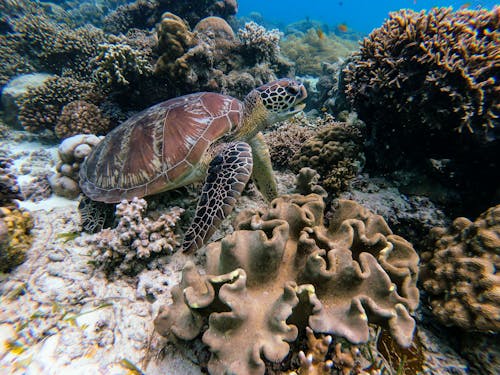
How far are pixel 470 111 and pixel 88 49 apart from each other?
894 centimetres

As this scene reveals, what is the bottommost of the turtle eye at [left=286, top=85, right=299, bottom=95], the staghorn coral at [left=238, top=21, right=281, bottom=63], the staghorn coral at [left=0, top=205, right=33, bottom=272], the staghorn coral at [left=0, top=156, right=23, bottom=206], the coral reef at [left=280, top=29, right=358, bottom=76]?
the staghorn coral at [left=0, top=205, right=33, bottom=272]

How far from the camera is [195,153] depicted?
2.95 meters

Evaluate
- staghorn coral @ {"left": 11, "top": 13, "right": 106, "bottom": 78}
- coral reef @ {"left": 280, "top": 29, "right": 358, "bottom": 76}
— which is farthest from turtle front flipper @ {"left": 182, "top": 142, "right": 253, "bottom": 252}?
coral reef @ {"left": 280, "top": 29, "right": 358, "bottom": 76}

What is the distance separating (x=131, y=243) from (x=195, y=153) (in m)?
1.27

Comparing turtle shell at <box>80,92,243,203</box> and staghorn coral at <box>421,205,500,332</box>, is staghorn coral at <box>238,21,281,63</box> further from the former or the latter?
staghorn coral at <box>421,205,500,332</box>

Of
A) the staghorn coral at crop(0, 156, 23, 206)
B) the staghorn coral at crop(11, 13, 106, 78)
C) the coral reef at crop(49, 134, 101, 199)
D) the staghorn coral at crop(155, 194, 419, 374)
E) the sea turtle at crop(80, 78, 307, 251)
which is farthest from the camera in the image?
the staghorn coral at crop(11, 13, 106, 78)

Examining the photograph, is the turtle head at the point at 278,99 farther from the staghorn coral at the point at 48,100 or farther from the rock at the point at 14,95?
the rock at the point at 14,95

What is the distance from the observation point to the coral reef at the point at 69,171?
3.76 meters

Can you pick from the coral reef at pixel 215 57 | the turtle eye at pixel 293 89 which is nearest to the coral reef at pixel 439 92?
the turtle eye at pixel 293 89

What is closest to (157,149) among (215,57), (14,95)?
(215,57)

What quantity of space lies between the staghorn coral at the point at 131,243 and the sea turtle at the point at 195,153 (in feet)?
0.98

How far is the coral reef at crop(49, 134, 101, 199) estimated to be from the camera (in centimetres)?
376

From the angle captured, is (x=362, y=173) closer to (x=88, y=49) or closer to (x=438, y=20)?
(x=438, y=20)

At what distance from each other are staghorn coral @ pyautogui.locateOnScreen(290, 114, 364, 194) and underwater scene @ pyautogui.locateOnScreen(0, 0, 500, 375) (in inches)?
1.1
